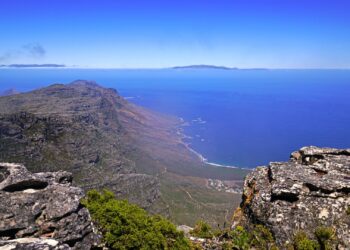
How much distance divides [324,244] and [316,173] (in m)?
4.60

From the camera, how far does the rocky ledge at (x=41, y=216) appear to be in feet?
42.8

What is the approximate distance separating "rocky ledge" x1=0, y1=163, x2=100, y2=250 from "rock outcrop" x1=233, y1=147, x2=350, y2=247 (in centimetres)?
798

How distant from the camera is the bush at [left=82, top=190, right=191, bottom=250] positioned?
15383 millimetres

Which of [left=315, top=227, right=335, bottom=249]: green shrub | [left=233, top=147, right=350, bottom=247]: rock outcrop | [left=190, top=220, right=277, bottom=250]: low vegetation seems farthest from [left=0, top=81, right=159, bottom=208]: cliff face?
[left=315, top=227, right=335, bottom=249]: green shrub

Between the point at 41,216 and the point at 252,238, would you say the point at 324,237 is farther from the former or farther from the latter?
the point at 41,216

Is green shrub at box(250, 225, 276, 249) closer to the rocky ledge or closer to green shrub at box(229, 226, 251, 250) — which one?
green shrub at box(229, 226, 251, 250)

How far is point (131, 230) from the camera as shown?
1588cm

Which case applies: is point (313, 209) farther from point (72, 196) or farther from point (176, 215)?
point (176, 215)

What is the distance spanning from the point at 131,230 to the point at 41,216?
3948 millimetres

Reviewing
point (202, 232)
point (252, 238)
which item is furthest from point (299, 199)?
point (202, 232)

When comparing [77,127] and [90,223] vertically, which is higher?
[90,223]

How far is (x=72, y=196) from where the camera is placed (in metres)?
15.1

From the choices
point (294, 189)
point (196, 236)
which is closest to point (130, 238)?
point (196, 236)

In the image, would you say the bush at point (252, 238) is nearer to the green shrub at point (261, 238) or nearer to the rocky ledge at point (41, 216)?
the green shrub at point (261, 238)
